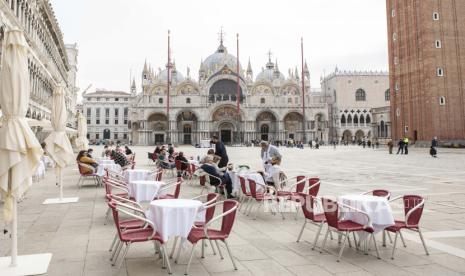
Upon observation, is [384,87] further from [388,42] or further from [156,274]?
[156,274]

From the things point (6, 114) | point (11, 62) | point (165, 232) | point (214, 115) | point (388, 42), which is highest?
point (388, 42)

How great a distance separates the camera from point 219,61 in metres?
68.6

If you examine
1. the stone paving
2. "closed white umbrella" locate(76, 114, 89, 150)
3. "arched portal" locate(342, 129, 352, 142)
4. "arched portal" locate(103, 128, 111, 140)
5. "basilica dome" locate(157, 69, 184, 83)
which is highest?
"basilica dome" locate(157, 69, 184, 83)

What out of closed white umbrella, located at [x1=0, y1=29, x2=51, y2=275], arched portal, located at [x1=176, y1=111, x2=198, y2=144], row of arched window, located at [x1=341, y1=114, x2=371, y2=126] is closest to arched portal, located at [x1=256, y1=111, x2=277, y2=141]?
arched portal, located at [x1=176, y1=111, x2=198, y2=144]

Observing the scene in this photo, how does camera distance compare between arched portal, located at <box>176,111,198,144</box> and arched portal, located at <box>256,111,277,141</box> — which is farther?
arched portal, located at <box>256,111,277,141</box>

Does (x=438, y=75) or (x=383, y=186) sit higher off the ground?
(x=438, y=75)

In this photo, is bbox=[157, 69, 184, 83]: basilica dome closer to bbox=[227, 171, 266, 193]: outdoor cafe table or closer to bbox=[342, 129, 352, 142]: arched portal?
bbox=[342, 129, 352, 142]: arched portal

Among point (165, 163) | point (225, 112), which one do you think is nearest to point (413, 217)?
point (165, 163)

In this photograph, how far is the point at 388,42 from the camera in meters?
40.9

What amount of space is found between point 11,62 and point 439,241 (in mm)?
6511

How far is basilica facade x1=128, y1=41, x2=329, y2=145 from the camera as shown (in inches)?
2402

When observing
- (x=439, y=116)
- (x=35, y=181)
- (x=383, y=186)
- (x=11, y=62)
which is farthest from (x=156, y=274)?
(x=439, y=116)

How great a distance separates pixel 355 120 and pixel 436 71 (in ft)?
115

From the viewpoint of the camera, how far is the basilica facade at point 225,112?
61000 mm
